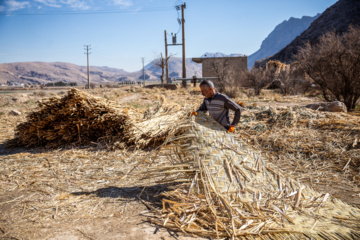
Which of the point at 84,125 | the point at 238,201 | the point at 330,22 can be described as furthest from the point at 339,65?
the point at 330,22

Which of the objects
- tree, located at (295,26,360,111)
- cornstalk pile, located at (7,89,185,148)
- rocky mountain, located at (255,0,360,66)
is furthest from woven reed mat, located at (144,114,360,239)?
rocky mountain, located at (255,0,360,66)

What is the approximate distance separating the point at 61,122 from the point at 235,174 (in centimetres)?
396

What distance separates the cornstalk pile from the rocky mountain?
47.8 metres

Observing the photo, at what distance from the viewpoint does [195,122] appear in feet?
9.55

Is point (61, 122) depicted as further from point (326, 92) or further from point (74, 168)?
point (326, 92)

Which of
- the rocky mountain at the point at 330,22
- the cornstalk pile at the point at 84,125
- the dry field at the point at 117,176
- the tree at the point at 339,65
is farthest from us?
the rocky mountain at the point at 330,22

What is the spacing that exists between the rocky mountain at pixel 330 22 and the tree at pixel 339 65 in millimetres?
40185

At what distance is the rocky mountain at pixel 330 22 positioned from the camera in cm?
4643

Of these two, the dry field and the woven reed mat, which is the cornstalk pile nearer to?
the dry field

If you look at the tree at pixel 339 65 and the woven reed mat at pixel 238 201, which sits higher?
the tree at pixel 339 65

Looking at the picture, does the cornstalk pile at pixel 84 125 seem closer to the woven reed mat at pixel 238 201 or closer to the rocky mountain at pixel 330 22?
the woven reed mat at pixel 238 201

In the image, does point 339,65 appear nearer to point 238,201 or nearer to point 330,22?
point 238,201

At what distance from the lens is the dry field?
7.61ft

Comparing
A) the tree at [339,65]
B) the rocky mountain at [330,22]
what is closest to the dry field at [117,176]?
the tree at [339,65]
